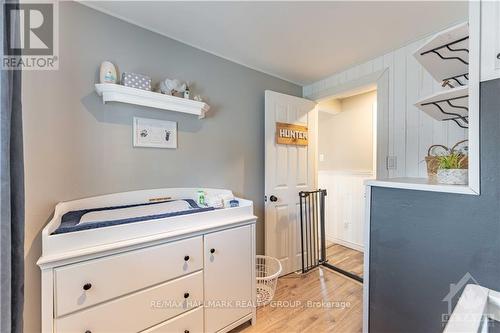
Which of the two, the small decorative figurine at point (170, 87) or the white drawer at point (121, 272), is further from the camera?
the small decorative figurine at point (170, 87)

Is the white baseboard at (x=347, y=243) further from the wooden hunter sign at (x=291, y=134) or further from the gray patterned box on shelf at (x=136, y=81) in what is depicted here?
the gray patterned box on shelf at (x=136, y=81)

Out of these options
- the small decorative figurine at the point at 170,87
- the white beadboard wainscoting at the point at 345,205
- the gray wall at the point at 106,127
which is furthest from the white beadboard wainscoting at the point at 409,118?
the small decorative figurine at the point at 170,87

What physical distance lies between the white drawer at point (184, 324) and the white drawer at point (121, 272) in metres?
0.26

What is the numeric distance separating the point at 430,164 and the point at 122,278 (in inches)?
75.3

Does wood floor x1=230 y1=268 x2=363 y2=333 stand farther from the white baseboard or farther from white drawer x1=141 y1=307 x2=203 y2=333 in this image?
the white baseboard

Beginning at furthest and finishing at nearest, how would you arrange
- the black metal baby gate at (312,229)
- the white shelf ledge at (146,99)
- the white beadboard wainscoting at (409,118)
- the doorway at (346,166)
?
the doorway at (346,166) → the black metal baby gate at (312,229) → the white beadboard wainscoting at (409,118) → the white shelf ledge at (146,99)

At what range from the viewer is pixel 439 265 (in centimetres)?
104

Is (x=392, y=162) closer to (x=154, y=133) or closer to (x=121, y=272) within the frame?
(x=154, y=133)

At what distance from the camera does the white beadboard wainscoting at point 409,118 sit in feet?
5.57

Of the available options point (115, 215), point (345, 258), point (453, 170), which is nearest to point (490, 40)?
point (453, 170)

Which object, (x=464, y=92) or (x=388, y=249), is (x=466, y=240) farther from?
(x=464, y=92)

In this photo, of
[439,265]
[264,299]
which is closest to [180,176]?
[264,299]

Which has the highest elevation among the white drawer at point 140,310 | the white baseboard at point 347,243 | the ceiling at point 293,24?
the ceiling at point 293,24

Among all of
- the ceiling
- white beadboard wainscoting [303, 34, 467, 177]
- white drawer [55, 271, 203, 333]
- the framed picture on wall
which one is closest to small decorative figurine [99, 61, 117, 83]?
the framed picture on wall
